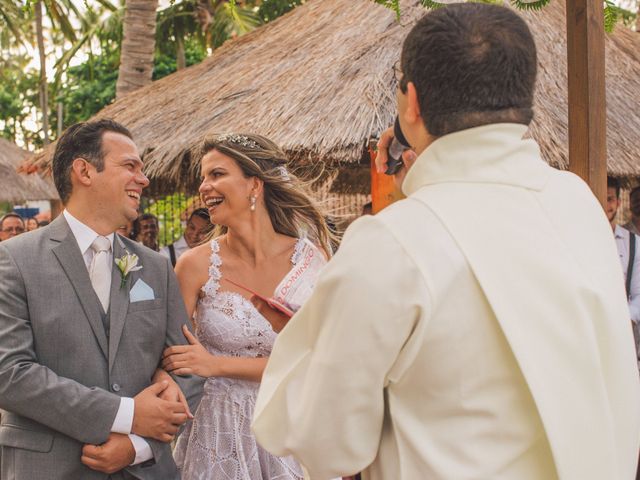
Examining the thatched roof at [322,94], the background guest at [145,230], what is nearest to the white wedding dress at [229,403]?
the thatched roof at [322,94]

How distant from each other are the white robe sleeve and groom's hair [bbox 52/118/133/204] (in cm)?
181

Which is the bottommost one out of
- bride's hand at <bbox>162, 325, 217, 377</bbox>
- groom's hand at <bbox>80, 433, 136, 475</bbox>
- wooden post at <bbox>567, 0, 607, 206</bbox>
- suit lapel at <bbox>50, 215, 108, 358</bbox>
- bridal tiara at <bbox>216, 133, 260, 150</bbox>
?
groom's hand at <bbox>80, 433, 136, 475</bbox>

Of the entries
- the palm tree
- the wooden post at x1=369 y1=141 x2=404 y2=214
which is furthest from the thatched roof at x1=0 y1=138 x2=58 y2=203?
the wooden post at x1=369 y1=141 x2=404 y2=214

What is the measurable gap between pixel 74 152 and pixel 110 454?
116 centimetres

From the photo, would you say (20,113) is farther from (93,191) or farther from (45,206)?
(93,191)

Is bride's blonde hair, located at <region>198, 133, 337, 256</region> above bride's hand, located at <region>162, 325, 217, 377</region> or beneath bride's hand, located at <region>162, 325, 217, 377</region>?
above

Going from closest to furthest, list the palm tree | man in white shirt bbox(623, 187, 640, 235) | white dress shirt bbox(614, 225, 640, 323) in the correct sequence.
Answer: white dress shirt bbox(614, 225, 640, 323)
man in white shirt bbox(623, 187, 640, 235)
the palm tree

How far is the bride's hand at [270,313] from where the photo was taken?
401 centimetres

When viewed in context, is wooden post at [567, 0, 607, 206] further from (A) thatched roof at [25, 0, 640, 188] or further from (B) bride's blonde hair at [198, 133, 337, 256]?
(A) thatched roof at [25, 0, 640, 188]

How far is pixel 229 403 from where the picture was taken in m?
4.02

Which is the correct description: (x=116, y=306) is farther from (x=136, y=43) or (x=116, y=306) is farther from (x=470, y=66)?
(x=136, y=43)

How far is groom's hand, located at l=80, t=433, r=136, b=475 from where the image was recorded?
309 cm

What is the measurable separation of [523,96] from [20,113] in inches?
1851

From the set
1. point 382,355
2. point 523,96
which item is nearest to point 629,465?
point 382,355
